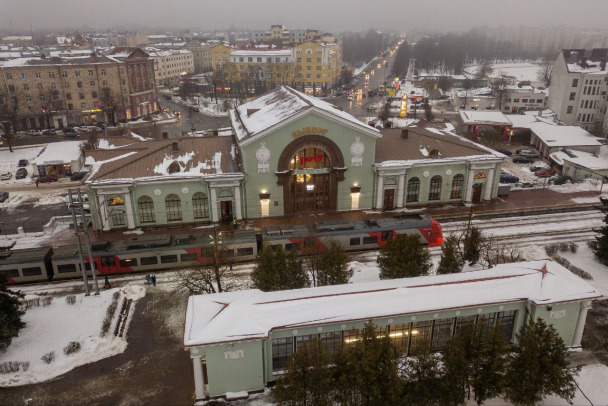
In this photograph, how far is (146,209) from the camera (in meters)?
47.8

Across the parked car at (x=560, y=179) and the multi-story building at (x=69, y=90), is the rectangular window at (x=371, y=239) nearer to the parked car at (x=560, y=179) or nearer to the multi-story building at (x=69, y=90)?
the parked car at (x=560, y=179)

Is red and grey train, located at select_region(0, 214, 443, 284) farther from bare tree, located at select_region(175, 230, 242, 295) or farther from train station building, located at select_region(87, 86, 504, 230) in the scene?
train station building, located at select_region(87, 86, 504, 230)

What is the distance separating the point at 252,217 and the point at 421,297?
26.6 meters

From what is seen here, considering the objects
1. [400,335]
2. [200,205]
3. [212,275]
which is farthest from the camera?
[200,205]

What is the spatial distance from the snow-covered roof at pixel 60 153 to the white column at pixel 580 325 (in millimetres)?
64985

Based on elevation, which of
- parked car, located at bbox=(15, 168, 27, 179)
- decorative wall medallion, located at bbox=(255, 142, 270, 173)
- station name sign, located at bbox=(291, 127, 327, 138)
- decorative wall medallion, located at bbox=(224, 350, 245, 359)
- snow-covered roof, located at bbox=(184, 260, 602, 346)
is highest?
station name sign, located at bbox=(291, 127, 327, 138)

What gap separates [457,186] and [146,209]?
115 ft

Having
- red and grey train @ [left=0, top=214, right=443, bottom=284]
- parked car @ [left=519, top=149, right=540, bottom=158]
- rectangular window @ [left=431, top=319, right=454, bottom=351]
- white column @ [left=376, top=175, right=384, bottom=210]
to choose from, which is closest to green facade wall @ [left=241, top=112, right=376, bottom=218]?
white column @ [left=376, top=175, right=384, bottom=210]

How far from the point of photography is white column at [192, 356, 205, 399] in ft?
82.6

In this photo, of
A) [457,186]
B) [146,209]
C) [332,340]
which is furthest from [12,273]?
[457,186]

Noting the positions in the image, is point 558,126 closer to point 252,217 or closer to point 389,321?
point 252,217

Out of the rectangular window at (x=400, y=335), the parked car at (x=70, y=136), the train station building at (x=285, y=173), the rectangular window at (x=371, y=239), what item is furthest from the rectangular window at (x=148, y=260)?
the parked car at (x=70, y=136)

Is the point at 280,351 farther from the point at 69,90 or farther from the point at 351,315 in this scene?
the point at 69,90

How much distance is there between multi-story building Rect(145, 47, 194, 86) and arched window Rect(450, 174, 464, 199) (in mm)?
131287
